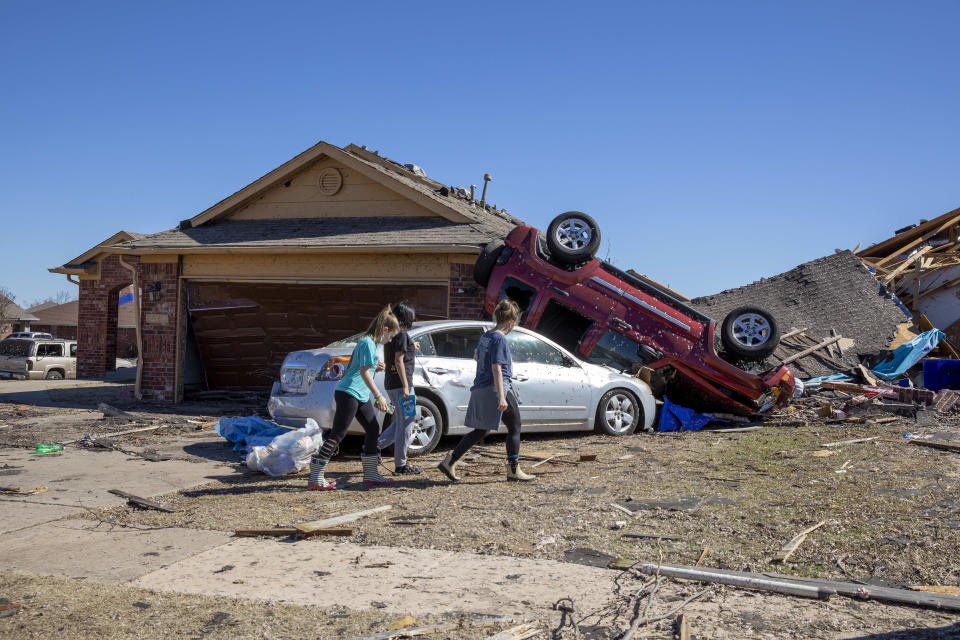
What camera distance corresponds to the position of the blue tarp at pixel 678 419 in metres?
10.2

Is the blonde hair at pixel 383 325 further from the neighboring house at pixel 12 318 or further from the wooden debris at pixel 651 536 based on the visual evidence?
the neighboring house at pixel 12 318

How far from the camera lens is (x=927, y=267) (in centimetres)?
1708

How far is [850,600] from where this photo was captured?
362 centimetres

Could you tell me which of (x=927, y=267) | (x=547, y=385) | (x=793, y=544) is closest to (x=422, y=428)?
(x=547, y=385)

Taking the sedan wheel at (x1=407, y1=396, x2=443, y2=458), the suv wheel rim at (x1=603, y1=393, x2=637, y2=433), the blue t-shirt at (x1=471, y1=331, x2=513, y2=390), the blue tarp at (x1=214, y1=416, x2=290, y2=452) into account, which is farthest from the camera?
the suv wheel rim at (x1=603, y1=393, x2=637, y2=433)

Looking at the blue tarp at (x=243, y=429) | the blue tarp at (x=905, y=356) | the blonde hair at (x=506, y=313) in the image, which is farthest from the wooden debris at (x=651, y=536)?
the blue tarp at (x=905, y=356)

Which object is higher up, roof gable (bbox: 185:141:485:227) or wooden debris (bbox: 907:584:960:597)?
roof gable (bbox: 185:141:485:227)

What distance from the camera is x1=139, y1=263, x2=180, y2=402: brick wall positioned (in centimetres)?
1420

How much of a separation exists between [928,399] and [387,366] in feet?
27.2

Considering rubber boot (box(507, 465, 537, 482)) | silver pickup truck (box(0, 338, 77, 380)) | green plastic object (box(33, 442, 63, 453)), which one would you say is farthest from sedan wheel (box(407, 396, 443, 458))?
silver pickup truck (box(0, 338, 77, 380))

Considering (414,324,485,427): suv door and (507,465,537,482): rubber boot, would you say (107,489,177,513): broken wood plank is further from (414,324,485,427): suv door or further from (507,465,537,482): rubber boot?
(414,324,485,427): suv door

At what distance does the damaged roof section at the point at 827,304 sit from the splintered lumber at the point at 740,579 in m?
9.65

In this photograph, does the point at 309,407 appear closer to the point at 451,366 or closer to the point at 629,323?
the point at 451,366

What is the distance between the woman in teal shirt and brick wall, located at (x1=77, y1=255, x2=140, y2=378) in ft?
64.2
